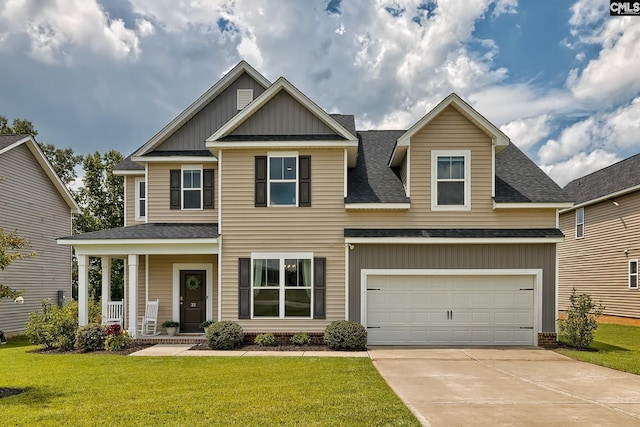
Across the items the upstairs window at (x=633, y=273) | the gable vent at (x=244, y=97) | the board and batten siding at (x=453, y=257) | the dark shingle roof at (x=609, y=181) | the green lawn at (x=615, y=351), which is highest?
the gable vent at (x=244, y=97)

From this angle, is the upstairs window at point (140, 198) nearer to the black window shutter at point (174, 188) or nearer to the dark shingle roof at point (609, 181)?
the black window shutter at point (174, 188)

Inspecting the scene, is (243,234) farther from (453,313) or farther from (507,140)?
(507,140)

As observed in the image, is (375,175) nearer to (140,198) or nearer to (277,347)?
(277,347)

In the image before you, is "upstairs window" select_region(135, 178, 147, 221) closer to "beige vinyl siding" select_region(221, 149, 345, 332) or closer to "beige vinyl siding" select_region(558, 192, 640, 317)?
"beige vinyl siding" select_region(221, 149, 345, 332)

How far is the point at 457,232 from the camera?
45.6 feet

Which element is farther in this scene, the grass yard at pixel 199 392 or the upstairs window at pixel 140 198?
the upstairs window at pixel 140 198

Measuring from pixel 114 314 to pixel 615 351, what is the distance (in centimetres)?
1574

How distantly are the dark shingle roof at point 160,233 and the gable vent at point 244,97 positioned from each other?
4.48m

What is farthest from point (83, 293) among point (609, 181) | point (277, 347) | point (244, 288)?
point (609, 181)

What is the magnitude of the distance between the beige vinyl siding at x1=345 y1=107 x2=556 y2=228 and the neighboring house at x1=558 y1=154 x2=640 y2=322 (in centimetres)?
988

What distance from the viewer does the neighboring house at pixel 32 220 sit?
1816 cm

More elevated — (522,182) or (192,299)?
(522,182)

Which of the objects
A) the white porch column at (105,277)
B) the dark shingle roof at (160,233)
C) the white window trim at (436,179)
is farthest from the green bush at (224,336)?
the white window trim at (436,179)

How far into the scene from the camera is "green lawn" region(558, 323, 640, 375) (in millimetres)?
11402
